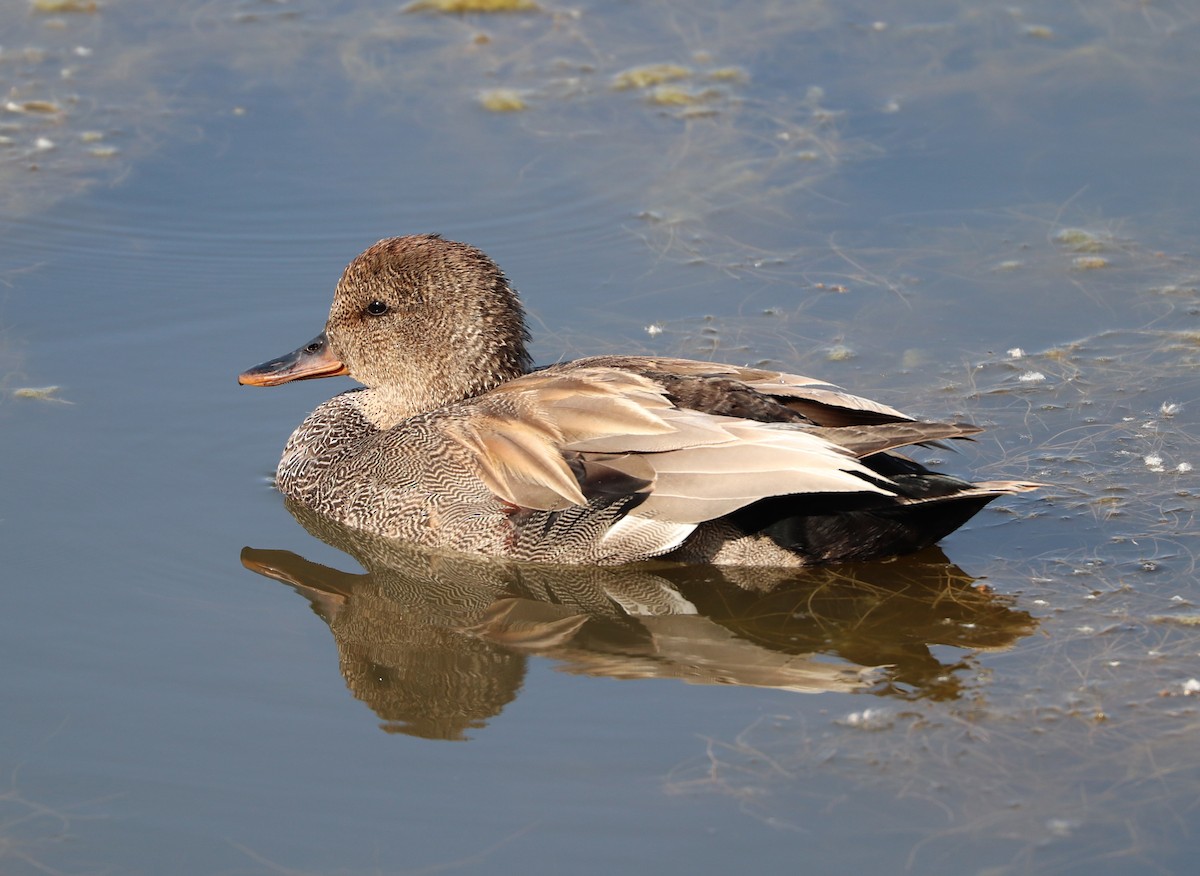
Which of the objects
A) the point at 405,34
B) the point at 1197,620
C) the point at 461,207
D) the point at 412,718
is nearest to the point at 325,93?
the point at 405,34

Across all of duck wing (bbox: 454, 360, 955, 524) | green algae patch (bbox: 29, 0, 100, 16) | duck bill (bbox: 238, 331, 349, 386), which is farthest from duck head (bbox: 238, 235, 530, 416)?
green algae patch (bbox: 29, 0, 100, 16)

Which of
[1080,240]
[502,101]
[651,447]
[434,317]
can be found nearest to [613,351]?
[434,317]

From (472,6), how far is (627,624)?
657 centimetres

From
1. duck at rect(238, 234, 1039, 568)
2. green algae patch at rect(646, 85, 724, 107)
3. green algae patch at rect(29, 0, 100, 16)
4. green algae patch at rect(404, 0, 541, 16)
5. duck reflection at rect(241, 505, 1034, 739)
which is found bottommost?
duck reflection at rect(241, 505, 1034, 739)

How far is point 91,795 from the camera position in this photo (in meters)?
5.09

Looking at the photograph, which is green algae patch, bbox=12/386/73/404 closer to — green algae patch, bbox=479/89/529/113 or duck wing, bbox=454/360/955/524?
duck wing, bbox=454/360/955/524

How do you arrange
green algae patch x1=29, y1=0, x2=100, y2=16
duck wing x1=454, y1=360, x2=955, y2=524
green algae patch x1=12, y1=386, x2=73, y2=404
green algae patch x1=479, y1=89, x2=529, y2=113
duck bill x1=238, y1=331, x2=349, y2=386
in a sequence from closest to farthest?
1. duck wing x1=454, y1=360, x2=955, y2=524
2. duck bill x1=238, y1=331, x2=349, y2=386
3. green algae patch x1=12, y1=386, x2=73, y2=404
4. green algae patch x1=479, y1=89, x2=529, y2=113
5. green algae patch x1=29, y1=0, x2=100, y2=16

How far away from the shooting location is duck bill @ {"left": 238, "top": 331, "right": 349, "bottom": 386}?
7449mm

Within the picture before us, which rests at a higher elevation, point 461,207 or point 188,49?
point 188,49

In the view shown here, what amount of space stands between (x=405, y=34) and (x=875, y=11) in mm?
3180

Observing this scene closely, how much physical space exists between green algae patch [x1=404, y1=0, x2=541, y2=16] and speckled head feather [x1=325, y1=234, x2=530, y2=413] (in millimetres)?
4923

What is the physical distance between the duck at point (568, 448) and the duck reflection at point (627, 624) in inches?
4.2

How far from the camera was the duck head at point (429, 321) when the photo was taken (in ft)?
23.1

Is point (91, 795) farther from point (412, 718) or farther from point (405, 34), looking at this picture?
point (405, 34)
